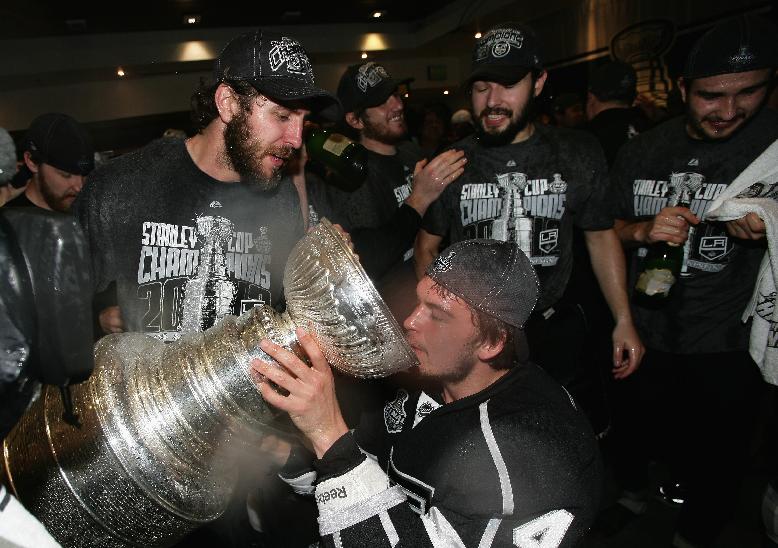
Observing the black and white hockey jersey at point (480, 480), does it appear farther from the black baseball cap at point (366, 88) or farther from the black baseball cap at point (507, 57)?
the black baseball cap at point (366, 88)

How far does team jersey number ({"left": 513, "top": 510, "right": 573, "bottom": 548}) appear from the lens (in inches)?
54.2

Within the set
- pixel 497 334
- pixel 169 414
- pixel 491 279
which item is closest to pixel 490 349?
pixel 497 334

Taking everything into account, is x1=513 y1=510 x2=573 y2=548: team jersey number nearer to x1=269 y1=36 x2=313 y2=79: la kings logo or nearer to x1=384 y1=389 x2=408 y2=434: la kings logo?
x1=384 y1=389 x2=408 y2=434: la kings logo

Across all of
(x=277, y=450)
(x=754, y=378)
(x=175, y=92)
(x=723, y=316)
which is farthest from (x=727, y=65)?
(x=175, y=92)

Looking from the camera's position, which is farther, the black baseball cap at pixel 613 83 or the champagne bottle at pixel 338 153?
the black baseball cap at pixel 613 83

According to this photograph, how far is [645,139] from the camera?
2.99 meters

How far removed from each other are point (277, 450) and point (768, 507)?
2.06 meters

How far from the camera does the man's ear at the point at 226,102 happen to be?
5.99 feet

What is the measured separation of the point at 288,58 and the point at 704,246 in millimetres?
2111

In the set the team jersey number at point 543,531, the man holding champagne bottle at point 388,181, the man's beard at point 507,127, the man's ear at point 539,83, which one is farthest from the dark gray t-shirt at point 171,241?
the man's ear at point 539,83

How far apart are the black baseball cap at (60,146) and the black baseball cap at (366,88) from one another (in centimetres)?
152

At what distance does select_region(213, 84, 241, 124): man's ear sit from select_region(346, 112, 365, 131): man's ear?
165 centimetres

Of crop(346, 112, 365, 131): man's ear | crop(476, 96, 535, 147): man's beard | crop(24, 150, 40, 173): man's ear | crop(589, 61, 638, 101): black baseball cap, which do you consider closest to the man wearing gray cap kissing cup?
crop(476, 96, 535, 147): man's beard

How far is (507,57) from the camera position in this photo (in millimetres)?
2607
